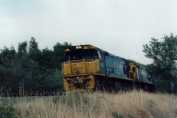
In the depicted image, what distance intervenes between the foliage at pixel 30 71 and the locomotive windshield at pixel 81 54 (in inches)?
93.8

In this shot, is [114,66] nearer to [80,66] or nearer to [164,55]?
[80,66]

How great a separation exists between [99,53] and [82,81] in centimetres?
216

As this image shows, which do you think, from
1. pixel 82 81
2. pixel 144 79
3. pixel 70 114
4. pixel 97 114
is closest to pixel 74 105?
pixel 97 114

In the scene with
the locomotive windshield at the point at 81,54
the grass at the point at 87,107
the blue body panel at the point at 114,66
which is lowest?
the grass at the point at 87,107

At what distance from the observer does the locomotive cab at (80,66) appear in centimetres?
2881

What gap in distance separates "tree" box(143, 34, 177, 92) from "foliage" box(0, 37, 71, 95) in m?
9.56

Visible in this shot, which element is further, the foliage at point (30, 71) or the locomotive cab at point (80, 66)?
the foliage at point (30, 71)

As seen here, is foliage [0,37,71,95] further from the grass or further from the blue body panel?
the blue body panel

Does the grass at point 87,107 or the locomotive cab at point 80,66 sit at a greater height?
the locomotive cab at point 80,66

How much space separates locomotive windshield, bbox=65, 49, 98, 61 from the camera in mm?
29939

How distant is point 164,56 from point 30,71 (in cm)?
1350

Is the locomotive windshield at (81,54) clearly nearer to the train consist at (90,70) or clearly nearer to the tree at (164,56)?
the train consist at (90,70)

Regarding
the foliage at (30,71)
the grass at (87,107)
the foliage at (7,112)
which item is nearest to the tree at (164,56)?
the foliage at (30,71)

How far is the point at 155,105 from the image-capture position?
59.1 feet
